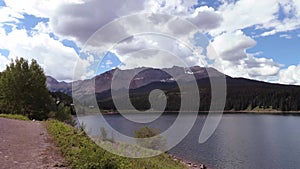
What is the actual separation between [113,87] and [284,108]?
203248 millimetres

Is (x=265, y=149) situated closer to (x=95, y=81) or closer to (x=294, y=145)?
(x=294, y=145)

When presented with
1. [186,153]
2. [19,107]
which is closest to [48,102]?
[19,107]

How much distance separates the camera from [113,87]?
54.4ft

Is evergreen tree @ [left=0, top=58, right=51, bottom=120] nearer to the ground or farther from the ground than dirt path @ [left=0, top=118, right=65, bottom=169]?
farther from the ground

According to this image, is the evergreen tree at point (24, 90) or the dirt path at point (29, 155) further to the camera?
the evergreen tree at point (24, 90)

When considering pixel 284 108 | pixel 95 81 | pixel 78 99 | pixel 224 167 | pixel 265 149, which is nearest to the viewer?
pixel 95 81

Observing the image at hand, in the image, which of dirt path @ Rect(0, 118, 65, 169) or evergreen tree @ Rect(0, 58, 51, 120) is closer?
dirt path @ Rect(0, 118, 65, 169)

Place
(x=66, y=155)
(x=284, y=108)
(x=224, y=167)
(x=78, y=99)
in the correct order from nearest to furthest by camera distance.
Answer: (x=66, y=155)
(x=78, y=99)
(x=224, y=167)
(x=284, y=108)

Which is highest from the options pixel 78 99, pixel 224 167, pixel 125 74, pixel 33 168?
pixel 125 74

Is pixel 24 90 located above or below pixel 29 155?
above

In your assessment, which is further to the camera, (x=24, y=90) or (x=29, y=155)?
(x=24, y=90)

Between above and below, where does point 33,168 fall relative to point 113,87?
below

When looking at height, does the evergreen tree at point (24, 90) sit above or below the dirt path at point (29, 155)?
above

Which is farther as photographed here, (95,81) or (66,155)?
(95,81)
